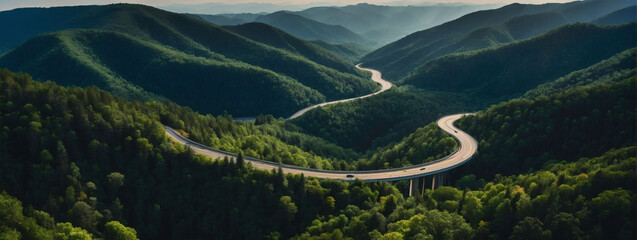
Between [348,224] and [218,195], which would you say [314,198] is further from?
[218,195]

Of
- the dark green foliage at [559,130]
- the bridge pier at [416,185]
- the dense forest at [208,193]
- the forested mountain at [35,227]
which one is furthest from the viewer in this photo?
the bridge pier at [416,185]

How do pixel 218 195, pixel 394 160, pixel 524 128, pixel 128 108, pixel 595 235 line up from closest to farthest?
pixel 595 235 → pixel 218 195 → pixel 128 108 → pixel 524 128 → pixel 394 160

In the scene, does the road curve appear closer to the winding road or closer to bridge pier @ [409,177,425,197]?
the winding road

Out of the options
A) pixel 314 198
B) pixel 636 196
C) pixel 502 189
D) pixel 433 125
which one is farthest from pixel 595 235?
pixel 433 125

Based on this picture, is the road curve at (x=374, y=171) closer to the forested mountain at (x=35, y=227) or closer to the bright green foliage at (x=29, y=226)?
the forested mountain at (x=35, y=227)

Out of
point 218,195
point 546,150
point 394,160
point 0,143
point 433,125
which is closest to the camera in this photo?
point 0,143

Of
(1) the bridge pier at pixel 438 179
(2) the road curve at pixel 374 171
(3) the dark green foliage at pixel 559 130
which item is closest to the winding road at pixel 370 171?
(2) the road curve at pixel 374 171

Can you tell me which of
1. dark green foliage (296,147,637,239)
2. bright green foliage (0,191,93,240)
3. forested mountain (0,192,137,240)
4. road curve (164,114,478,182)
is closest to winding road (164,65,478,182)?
road curve (164,114,478,182)

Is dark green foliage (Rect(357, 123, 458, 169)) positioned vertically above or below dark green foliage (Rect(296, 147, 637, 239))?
below
